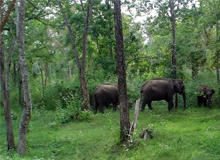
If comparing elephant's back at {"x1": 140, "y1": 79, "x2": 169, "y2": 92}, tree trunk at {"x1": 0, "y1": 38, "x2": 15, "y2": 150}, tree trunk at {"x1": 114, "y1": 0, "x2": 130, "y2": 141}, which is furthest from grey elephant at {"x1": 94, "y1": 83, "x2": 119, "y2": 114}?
tree trunk at {"x1": 114, "y1": 0, "x2": 130, "y2": 141}

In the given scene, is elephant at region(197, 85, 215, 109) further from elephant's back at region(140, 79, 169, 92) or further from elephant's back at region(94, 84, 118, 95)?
elephant's back at region(94, 84, 118, 95)

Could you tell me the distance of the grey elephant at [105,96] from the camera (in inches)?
810

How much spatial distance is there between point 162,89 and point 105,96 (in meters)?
3.28

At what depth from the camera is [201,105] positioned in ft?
63.2

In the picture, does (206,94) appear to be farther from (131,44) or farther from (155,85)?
(131,44)

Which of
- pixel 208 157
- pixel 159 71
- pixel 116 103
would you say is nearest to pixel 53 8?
pixel 116 103

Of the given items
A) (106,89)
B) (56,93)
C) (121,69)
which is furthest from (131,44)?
(121,69)

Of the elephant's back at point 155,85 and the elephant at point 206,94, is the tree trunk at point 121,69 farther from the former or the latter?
the elephant's back at point 155,85

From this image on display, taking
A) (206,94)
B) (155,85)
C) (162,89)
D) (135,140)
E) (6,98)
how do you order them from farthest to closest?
(155,85) → (162,89) → (206,94) → (6,98) → (135,140)

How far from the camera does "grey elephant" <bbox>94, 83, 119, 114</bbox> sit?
20.6 metres

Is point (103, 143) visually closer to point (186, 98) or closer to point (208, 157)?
point (208, 157)

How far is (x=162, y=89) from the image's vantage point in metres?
19.1

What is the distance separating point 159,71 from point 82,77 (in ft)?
17.1

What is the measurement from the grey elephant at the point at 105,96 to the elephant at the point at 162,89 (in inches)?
75.2
